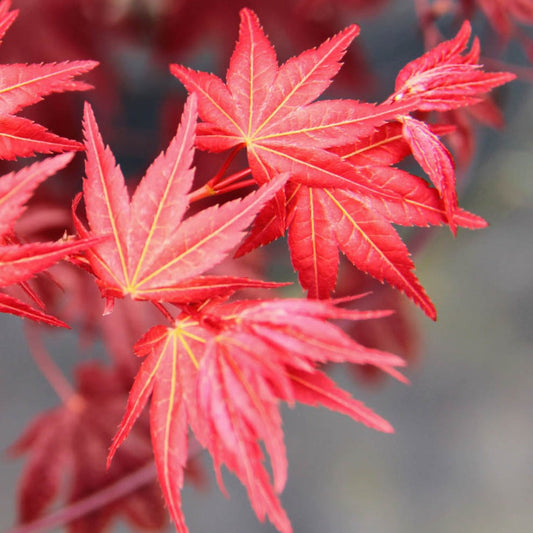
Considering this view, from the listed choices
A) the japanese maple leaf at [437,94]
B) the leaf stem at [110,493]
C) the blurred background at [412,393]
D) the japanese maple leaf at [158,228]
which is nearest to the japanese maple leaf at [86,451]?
the leaf stem at [110,493]

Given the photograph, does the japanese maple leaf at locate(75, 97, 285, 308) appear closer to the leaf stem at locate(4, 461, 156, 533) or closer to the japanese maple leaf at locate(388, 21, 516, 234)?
the japanese maple leaf at locate(388, 21, 516, 234)

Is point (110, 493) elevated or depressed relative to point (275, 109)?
depressed

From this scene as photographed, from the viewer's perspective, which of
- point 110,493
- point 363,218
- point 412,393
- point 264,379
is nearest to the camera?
point 264,379

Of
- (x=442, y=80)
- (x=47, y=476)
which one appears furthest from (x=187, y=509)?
(x=442, y=80)

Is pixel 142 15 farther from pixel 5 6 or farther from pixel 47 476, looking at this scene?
pixel 47 476

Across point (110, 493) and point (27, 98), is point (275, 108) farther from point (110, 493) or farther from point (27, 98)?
point (110, 493)

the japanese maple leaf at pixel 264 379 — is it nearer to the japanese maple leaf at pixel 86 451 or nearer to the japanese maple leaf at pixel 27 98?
the japanese maple leaf at pixel 27 98

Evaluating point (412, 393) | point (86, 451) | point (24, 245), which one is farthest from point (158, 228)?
point (412, 393)

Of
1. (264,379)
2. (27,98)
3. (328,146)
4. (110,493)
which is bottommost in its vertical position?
(110,493)
